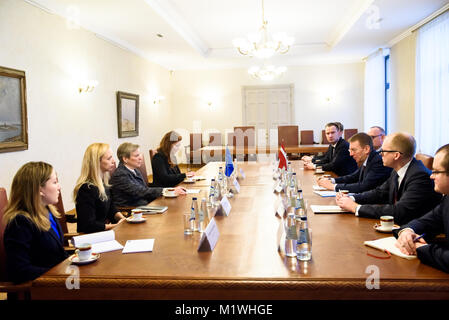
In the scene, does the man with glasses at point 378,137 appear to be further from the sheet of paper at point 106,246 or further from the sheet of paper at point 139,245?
the sheet of paper at point 106,246

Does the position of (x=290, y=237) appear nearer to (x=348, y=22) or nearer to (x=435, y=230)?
(x=435, y=230)

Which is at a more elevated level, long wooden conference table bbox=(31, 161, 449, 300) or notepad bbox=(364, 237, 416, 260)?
notepad bbox=(364, 237, 416, 260)

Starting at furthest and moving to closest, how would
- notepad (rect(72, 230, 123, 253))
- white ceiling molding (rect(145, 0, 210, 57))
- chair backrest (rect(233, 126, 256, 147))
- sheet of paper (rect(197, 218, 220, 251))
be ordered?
1. chair backrest (rect(233, 126, 256, 147))
2. white ceiling molding (rect(145, 0, 210, 57))
3. notepad (rect(72, 230, 123, 253))
4. sheet of paper (rect(197, 218, 220, 251))

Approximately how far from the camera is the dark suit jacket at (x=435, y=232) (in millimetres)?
1576

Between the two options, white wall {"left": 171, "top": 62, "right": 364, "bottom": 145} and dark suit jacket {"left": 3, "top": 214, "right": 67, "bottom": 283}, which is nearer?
dark suit jacket {"left": 3, "top": 214, "right": 67, "bottom": 283}

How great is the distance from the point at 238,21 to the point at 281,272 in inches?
262

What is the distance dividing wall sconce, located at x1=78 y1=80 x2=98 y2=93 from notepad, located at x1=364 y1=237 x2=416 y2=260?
5.57m

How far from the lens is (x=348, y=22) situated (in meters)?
7.56

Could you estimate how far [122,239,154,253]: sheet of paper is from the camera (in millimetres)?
1952

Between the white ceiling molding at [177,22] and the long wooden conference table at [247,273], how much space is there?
A: 4556mm

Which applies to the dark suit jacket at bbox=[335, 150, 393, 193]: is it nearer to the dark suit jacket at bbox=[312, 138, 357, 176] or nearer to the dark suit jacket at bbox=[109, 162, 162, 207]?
the dark suit jacket at bbox=[312, 138, 357, 176]

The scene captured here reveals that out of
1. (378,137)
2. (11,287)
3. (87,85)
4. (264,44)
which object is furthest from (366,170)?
(87,85)

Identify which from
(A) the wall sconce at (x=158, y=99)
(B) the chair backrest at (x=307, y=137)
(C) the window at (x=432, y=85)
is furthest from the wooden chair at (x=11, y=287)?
(B) the chair backrest at (x=307, y=137)

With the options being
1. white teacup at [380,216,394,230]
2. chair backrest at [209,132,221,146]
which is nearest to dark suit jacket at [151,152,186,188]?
white teacup at [380,216,394,230]
